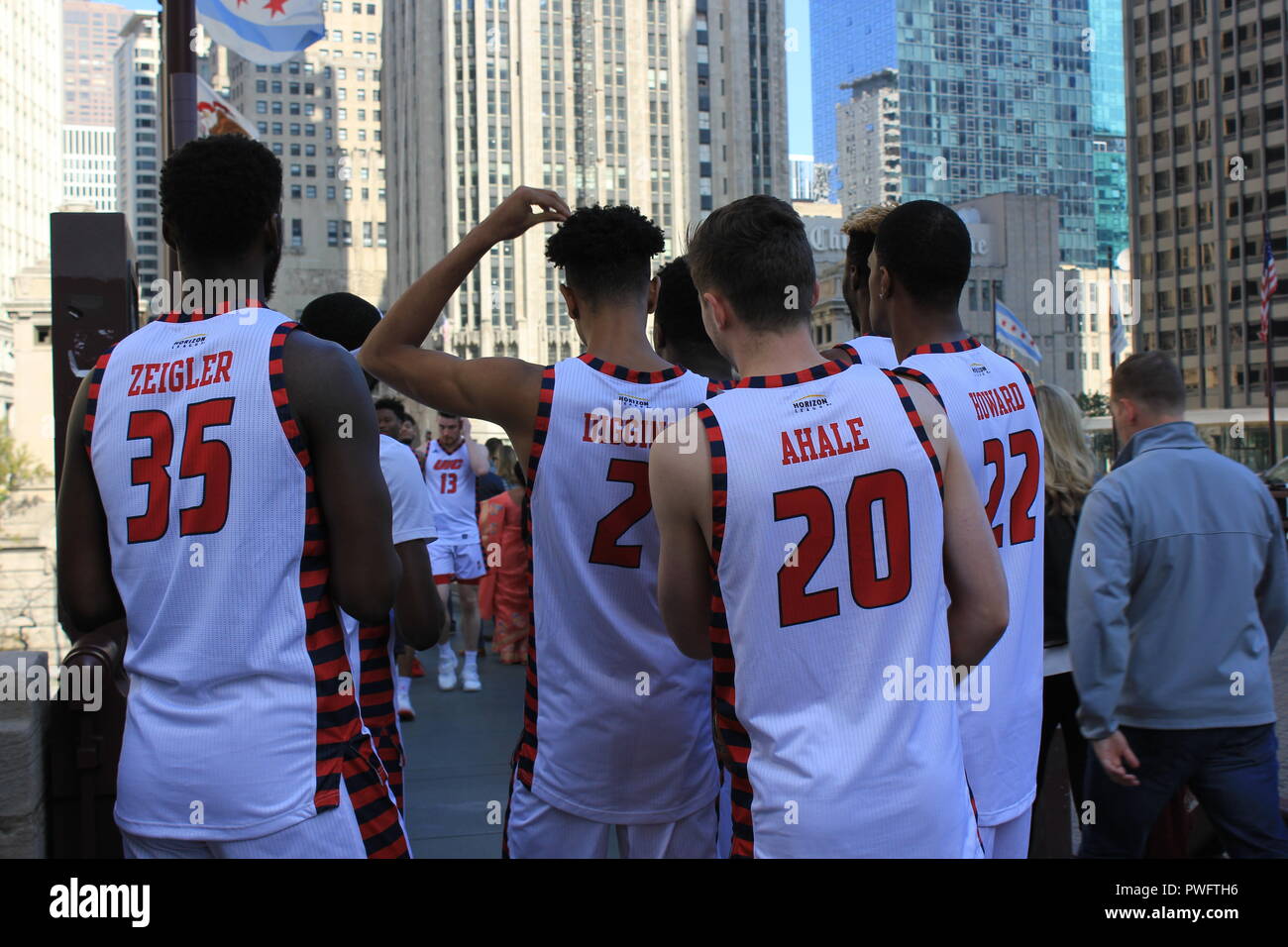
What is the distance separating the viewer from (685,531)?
2.48 m

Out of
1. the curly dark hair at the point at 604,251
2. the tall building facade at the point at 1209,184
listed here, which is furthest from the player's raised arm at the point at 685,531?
the tall building facade at the point at 1209,184

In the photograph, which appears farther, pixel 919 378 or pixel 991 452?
pixel 991 452

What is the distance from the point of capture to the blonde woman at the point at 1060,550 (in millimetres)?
4434

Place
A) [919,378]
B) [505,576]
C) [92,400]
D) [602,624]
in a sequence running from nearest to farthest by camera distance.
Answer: [92,400], [919,378], [602,624], [505,576]

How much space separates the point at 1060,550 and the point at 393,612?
95.2 inches

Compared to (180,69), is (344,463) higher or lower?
lower

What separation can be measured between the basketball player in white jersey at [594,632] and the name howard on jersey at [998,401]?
716 millimetres

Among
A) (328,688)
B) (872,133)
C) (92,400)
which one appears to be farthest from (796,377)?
(872,133)

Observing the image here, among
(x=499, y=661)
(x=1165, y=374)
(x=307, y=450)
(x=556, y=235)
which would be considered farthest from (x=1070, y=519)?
(x=499, y=661)

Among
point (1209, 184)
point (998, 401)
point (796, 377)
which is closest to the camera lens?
point (796, 377)

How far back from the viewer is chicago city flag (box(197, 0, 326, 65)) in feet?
27.0

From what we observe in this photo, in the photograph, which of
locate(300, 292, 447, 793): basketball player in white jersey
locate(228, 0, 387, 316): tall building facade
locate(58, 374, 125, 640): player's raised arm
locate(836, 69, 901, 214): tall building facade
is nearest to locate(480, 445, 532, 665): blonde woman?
locate(300, 292, 447, 793): basketball player in white jersey

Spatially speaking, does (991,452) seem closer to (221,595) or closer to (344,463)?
(344,463)

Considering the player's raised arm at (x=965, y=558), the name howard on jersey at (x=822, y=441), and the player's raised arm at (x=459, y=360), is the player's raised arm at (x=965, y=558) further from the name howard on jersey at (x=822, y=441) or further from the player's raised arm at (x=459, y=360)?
the player's raised arm at (x=459, y=360)
